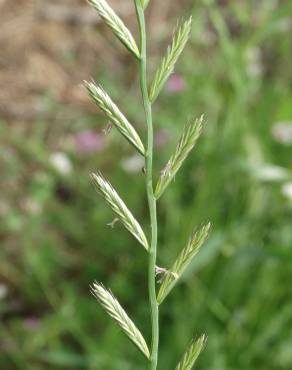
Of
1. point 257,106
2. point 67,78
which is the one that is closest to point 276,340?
point 257,106

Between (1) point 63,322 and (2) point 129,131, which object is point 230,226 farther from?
(2) point 129,131

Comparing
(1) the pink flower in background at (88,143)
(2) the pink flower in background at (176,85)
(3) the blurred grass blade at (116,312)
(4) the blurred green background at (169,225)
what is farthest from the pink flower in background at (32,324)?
(3) the blurred grass blade at (116,312)

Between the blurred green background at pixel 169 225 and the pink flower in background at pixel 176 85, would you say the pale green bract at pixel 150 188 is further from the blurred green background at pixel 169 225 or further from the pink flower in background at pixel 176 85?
the pink flower in background at pixel 176 85

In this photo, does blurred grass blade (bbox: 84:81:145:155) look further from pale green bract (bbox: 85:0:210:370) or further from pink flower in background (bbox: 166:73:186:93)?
pink flower in background (bbox: 166:73:186:93)

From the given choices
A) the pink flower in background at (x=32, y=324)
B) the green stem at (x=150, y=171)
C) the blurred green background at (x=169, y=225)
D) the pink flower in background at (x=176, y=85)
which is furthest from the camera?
the pink flower in background at (x=176, y=85)

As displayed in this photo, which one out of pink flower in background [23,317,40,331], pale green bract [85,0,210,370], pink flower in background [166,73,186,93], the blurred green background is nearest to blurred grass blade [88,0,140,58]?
pale green bract [85,0,210,370]
